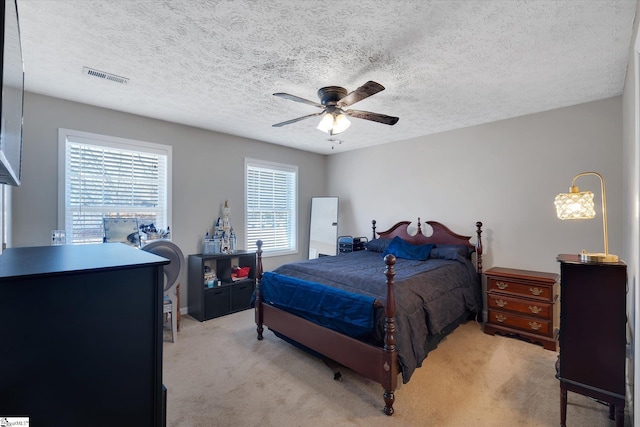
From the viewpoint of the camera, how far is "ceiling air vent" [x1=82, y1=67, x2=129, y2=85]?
2.57 m

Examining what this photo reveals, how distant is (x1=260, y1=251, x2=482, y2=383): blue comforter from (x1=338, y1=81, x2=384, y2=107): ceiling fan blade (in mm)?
1568

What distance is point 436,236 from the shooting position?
4363 mm

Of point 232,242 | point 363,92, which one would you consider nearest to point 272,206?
point 232,242

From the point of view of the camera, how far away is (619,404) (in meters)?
1.72

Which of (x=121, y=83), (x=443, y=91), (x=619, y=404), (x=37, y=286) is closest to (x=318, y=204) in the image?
(x=443, y=91)

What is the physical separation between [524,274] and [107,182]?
16.0 ft

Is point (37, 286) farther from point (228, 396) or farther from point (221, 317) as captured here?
point (221, 317)

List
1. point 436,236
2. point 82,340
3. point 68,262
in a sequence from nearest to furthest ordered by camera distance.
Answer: point 82,340
point 68,262
point 436,236

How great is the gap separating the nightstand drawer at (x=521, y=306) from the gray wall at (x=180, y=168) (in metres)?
3.28

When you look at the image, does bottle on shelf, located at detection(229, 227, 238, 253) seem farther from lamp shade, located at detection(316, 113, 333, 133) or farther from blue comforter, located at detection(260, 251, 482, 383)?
lamp shade, located at detection(316, 113, 333, 133)

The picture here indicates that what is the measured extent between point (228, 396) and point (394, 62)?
2887 millimetres

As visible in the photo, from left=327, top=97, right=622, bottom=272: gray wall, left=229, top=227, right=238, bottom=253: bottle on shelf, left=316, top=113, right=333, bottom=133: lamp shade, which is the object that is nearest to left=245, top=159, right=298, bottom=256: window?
left=229, top=227, right=238, bottom=253: bottle on shelf

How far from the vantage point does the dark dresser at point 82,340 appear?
0.78m

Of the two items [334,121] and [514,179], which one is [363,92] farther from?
[514,179]
